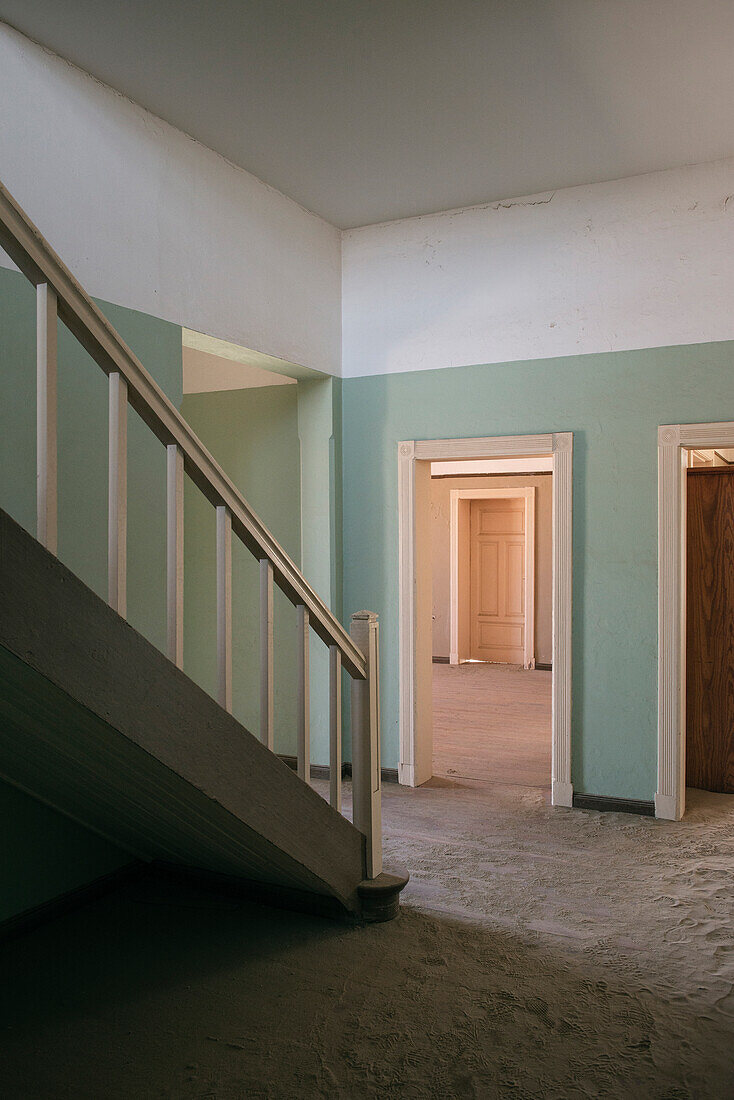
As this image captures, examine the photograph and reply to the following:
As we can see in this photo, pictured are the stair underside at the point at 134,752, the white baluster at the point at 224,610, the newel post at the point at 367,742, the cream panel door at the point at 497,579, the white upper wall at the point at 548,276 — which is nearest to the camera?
the stair underside at the point at 134,752

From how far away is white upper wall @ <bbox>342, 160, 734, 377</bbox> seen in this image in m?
4.51

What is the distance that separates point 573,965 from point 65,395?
9.31 ft

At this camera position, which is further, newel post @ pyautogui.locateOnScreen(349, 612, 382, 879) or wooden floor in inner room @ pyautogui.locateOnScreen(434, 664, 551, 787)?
wooden floor in inner room @ pyautogui.locateOnScreen(434, 664, 551, 787)

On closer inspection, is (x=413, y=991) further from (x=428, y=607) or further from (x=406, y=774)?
(x=428, y=607)

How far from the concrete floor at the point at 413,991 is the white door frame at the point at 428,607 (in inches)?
36.7

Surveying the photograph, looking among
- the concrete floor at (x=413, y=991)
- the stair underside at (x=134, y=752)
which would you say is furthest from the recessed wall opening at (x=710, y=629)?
the stair underside at (x=134, y=752)

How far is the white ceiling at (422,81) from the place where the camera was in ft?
10.5

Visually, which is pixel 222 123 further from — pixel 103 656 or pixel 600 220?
pixel 103 656

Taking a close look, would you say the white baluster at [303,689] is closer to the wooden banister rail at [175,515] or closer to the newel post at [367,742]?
the wooden banister rail at [175,515]

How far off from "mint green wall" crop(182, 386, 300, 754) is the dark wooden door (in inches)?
95.4

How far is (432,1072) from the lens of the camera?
2428 millimetres

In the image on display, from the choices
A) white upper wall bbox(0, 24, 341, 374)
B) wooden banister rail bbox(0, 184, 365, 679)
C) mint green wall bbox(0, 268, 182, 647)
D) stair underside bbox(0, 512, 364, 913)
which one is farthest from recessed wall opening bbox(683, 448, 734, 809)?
mint green wall bbox(0, 268, 182, 647)

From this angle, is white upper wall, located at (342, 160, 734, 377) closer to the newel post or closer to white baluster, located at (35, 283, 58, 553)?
the newel post

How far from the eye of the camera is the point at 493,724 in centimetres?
715
